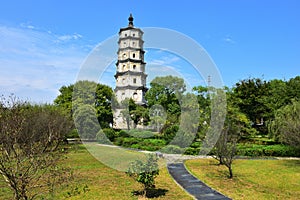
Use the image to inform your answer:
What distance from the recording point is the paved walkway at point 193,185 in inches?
303

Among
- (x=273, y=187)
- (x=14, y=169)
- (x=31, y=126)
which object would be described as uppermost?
(x=31, y=126)

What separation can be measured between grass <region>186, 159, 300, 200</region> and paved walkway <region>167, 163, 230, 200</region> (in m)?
0.33

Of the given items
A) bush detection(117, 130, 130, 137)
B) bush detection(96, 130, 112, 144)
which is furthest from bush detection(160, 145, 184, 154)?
bush detection(96, 130, 112, 144)

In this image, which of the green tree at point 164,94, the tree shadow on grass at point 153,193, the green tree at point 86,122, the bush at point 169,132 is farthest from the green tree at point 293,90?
the tree shadow on grass at point 153,193

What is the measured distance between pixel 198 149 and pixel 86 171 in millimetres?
9741

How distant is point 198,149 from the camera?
60.8 ft

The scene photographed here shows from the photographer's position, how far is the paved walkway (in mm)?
7695

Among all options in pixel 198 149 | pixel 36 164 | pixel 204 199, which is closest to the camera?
pixel 36 164

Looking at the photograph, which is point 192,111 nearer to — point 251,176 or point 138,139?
point 138,139

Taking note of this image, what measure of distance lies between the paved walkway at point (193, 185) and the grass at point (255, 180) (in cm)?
33

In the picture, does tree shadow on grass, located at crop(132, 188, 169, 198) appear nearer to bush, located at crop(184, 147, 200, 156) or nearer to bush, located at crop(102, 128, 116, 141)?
bush, located at crop(184, 147, 200, 156)

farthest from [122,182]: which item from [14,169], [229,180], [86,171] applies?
[14,169]

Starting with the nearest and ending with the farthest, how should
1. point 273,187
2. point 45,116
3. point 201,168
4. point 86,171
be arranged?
point 273,187 → point 86,171 → point 201,168 → point 45,116

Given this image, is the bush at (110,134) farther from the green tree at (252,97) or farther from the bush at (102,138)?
the green tree at (252,97)
